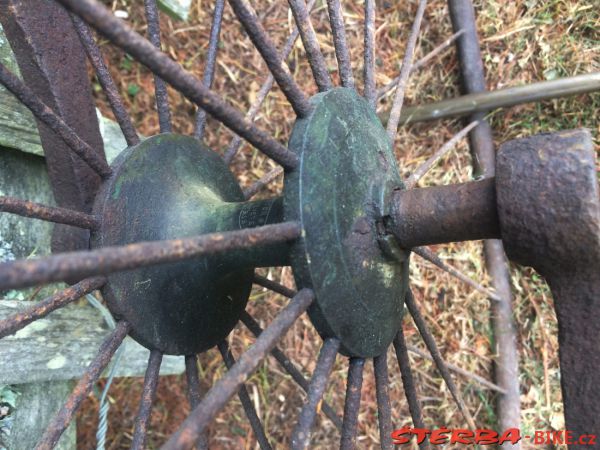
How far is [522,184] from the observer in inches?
37.6

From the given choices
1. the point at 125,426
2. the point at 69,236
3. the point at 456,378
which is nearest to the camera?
the point at 69,236

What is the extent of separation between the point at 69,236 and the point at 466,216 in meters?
0.93

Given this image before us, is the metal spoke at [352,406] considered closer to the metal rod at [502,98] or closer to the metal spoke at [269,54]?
the metal spoke at [269,54]

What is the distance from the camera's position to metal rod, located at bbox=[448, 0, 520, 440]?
251 centimetres

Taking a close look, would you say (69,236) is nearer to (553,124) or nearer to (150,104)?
(150,104)

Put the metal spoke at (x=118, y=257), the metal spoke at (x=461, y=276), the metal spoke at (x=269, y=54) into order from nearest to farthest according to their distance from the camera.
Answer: the metal spoke at (x=118, y=257) → the metal spoke at (x=269, y=54) → the metal spoke at (x=461, y=276)

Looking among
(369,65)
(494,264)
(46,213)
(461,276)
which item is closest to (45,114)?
(46,213)

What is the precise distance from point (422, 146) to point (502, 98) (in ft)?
1.36

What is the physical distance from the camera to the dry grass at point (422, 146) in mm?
2461

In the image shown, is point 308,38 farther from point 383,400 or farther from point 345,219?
point 383,400

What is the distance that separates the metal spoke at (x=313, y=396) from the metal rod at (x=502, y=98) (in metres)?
1.63

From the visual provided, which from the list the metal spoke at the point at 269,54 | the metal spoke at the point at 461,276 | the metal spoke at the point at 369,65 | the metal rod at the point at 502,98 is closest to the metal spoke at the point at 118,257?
the metal spoke at the point at 269,54

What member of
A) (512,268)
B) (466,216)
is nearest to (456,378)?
(512,268)

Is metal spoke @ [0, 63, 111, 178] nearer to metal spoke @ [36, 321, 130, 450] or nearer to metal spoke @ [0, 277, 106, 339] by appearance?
metal spoke @ [0, 277, 106, 339]
